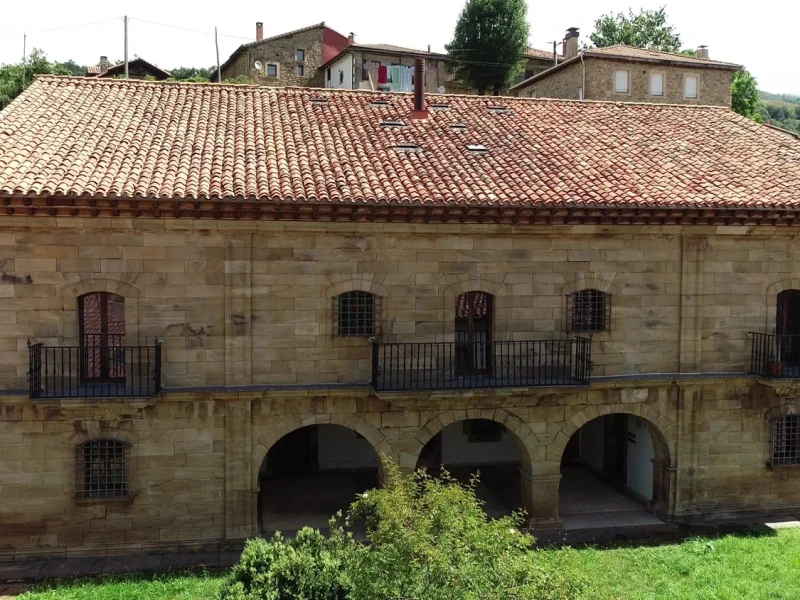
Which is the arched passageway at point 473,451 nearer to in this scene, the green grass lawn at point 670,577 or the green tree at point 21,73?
the green grass lawn at point 670,577

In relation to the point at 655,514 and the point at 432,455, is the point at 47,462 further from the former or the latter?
the point at 655,514

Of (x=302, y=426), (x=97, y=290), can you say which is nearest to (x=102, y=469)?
(x=97, y=290)

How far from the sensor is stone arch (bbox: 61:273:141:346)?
1483 centimetres

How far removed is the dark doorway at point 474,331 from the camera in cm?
1681

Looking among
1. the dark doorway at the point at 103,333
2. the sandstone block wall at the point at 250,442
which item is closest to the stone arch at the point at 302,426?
the sandstone block wall at the point at 250,442

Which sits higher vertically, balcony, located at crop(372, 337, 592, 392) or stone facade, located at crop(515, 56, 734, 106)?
stone facade, located at crop(515, 56, 734, 106)

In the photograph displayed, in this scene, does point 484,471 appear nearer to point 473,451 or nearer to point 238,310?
point 473,451

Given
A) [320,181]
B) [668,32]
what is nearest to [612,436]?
[320,181]

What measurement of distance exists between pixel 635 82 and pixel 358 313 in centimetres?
2454

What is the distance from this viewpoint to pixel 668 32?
57.7 meters

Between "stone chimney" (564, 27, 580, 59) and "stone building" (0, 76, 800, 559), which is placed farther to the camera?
"stone chimney" (564, 27, 580, 59)

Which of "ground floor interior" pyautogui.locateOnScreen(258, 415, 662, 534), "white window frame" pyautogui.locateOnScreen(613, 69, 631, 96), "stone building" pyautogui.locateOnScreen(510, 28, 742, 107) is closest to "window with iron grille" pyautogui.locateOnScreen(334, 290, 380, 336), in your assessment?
"ground floor interior" pyautogui.locateOnScreen(258, 415, 662, 534)

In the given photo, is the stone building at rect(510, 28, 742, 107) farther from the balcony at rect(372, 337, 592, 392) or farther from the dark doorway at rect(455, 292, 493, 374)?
the balcony at rect(372, 337, 592, 392)

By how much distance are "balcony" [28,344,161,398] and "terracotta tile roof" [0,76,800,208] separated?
315 cm
